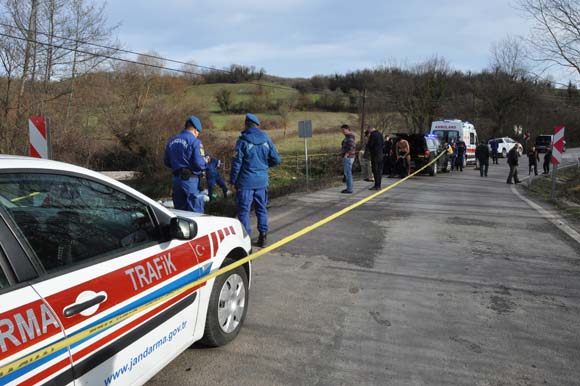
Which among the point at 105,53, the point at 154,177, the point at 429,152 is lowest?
the point at 154,177

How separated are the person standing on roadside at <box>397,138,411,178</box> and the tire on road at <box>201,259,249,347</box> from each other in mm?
14057

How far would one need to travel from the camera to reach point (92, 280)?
2.10m

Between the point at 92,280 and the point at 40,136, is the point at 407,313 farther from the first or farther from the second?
the point at 40,136

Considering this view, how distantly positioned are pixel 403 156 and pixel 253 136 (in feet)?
39.6

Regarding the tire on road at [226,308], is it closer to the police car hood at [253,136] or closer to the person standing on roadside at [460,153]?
the police car hood at [253,136]

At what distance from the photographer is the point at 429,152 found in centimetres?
1825

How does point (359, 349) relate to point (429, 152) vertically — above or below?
below

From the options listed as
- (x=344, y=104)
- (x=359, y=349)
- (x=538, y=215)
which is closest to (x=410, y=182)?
(x=538, y=215)

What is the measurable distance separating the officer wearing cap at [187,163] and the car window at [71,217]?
10.3ft

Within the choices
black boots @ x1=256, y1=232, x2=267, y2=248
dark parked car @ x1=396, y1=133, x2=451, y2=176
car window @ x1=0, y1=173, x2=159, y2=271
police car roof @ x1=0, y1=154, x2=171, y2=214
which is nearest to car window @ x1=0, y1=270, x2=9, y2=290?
car window @ x1=0, y1=173, x2=159, y2=271

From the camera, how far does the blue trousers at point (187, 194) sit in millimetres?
5912

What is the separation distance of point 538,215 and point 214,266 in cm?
847

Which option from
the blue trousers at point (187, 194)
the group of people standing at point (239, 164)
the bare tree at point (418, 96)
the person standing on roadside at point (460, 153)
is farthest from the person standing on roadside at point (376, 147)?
the bare tree at point (418, 96)

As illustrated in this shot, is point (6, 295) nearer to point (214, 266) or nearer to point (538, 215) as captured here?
point (214, 266)
